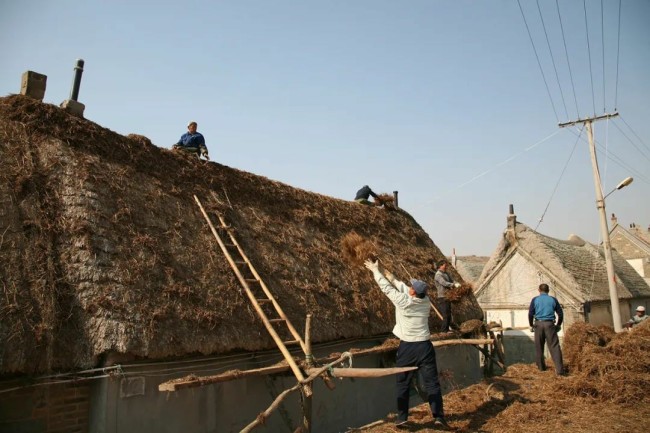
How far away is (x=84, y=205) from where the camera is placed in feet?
23.5

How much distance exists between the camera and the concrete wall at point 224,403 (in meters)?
6.02

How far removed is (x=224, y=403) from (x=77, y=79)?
660 cm

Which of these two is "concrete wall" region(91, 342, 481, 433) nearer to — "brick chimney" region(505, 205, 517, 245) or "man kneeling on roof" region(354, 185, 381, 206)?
"man kneeling on roof" region(354, 185, 381, 206)

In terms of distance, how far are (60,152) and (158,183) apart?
177cm

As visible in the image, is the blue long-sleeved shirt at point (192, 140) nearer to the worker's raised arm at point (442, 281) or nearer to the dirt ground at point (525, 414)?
the worker's raised arm at point (442, 281)

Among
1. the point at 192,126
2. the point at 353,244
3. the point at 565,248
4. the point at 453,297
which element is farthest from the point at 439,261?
the point at 565,248

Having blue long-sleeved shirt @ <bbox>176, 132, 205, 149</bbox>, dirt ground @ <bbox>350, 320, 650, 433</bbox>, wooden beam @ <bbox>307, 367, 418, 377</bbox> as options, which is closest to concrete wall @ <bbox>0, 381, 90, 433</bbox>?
wooden beam @ <bbox>307, 367, 418, 377</bbox>

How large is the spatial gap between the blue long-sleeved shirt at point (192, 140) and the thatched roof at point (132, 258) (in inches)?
29.3

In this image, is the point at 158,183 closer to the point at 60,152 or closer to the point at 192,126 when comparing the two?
the point at 60,152

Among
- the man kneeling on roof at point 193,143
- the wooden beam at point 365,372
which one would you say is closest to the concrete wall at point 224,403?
the wooden beam at point 365,372

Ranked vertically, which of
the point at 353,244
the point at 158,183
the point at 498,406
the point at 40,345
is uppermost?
the point at 158,183

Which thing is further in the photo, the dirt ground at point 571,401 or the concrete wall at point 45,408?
the dirt ground at point 571,401

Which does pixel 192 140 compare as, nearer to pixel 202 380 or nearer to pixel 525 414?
pixel 202 380

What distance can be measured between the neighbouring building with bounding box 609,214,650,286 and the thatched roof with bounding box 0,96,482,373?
34078mm
